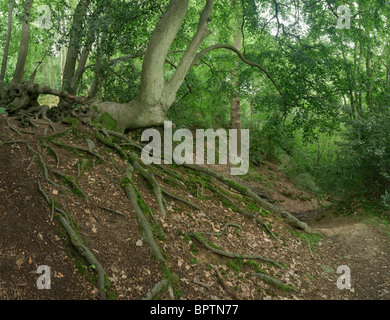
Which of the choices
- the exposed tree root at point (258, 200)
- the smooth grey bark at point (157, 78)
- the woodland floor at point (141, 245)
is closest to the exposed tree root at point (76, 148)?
the woodland floor at point (141, 245)

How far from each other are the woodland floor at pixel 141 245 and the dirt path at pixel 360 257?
0.06ft

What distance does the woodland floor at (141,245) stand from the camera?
11.8 feet

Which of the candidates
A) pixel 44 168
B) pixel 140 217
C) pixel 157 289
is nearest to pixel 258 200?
pixel 140 217

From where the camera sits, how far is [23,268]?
3.40m

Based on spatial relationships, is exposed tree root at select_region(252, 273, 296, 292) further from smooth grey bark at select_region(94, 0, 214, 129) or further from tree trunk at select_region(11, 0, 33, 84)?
tree trunk at select_region(11, 0, 33, 84)

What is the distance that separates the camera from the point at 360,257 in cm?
610

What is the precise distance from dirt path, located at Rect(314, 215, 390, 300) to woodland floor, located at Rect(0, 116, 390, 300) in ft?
0.06

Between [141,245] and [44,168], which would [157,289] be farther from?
[44,168]

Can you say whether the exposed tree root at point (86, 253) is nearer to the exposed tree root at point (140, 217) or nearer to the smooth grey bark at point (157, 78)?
the exposed tree root at point (140, 217)

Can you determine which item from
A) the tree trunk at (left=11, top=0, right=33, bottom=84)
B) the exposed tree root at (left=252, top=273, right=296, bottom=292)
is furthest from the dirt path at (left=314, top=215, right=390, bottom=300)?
the tree trunk at (left=11, top=0, right=33, bottom=84)

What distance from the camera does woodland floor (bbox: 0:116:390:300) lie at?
360cm

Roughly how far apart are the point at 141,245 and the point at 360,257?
4581 millimetres
